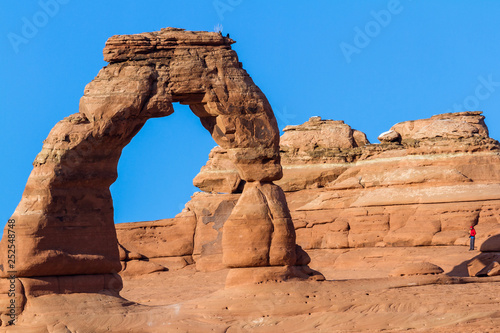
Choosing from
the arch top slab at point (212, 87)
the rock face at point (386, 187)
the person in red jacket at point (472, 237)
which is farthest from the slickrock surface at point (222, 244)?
the rock face at point (386, 187)

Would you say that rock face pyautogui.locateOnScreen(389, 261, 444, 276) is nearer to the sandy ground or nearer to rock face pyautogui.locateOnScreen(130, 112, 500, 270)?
the sandy ground

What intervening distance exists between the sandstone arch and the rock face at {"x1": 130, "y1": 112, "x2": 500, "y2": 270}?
8.05 m

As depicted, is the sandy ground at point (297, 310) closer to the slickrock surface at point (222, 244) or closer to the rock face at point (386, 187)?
the slickrock surface at point (222, 244)

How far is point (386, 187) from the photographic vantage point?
3419 cm

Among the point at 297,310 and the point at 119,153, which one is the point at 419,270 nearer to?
the point at 297,310

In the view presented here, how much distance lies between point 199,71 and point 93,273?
496 cm

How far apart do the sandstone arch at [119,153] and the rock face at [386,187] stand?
8.05 m

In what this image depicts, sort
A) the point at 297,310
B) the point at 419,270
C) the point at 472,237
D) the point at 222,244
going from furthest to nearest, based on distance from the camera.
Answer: the point at 472,237 < the point at 419,270 < the point at 222,244 < the point at 297,310

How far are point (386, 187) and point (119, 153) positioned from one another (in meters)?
14.4

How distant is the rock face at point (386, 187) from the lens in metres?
31.4

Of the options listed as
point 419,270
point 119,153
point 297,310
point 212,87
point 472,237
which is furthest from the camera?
point 472,237

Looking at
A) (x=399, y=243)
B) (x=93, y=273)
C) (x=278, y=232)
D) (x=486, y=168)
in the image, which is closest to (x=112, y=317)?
(x=93, y=273)

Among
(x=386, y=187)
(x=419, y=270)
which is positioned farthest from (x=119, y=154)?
(x=386, y=187)

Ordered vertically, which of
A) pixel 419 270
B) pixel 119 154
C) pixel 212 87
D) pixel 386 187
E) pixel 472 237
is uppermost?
pixel 212 87
